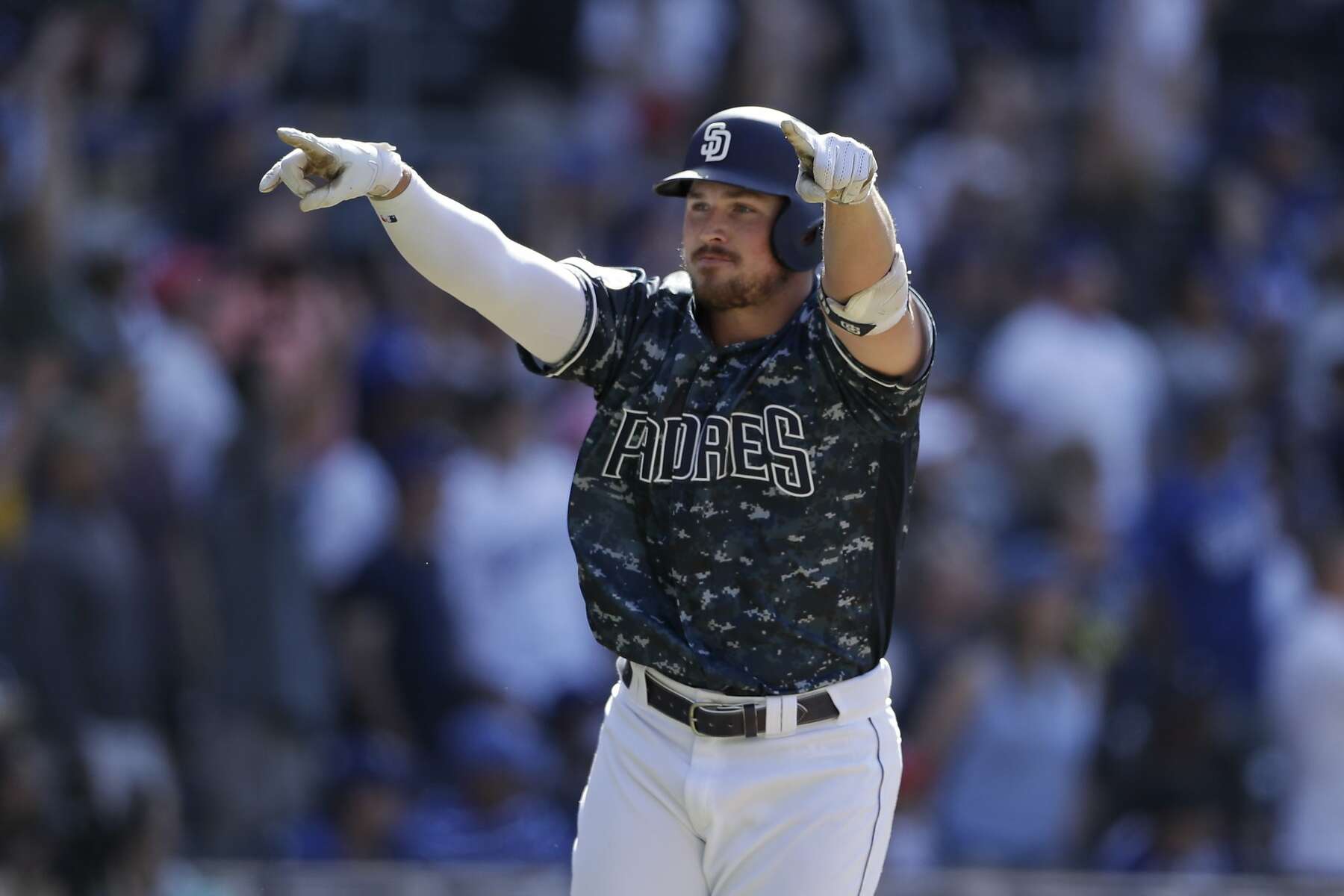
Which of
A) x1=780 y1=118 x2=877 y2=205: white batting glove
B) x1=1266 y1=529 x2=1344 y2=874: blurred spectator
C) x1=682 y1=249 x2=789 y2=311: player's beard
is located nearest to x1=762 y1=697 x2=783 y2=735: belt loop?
x1=682 y1=249 x2=789 y2=311: player's beard

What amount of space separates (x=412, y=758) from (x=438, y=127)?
10.8 ft

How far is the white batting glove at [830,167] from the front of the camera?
12.0ft

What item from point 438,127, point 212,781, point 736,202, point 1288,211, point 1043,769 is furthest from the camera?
point 1288,211

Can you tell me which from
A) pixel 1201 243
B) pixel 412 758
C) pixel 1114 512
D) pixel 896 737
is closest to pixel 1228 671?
pixel 1114 512

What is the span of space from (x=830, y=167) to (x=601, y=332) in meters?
0.78

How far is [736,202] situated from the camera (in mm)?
4195

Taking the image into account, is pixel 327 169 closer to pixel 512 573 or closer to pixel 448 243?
pixel 448 243

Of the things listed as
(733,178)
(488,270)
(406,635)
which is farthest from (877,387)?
(406,635)

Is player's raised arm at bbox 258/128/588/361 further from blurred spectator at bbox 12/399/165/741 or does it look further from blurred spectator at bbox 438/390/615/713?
blurred spectator at bbox 438/390/615/713

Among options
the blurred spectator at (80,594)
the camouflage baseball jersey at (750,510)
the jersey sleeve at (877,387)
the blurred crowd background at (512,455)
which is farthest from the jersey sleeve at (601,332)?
the blurred crowd background at (512,455)

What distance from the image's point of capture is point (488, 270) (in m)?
4.11

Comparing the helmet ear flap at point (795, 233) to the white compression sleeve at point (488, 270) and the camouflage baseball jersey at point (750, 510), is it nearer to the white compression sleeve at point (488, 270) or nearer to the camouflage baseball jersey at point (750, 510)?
the camouflage baseball jersey at point (750, 510)

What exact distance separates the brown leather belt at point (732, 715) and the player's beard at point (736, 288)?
81cm

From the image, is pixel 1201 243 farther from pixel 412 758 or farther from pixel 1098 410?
pixel 412 758
